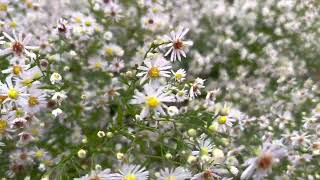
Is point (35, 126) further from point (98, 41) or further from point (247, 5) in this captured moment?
point (247, 5)

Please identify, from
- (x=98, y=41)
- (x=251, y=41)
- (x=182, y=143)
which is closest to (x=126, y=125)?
(x=182, y=143)

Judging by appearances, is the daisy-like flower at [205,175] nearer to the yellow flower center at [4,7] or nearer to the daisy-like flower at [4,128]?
the daisy-like flower at [4,128]

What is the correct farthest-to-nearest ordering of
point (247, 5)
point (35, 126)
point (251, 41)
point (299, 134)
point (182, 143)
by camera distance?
point (247, 5) < point (251, 41) < point (299, 134) < point (35, 126) < point (182, 143)

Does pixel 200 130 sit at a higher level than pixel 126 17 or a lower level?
lower

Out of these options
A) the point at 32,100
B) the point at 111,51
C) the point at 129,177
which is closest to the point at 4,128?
the point at 32,100

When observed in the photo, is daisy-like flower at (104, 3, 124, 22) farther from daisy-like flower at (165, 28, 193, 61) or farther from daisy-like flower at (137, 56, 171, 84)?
daisy-like flower at (137, 56, 171, 84)

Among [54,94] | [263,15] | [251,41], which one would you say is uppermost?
[263,15]

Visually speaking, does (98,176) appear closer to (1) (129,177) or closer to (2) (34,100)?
(1) (129,177)
